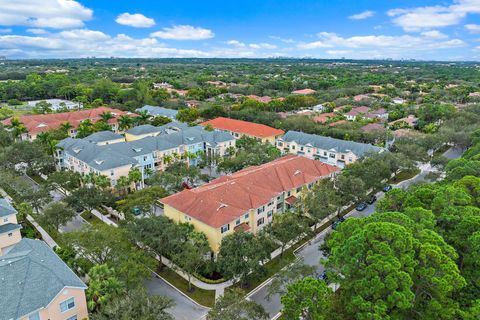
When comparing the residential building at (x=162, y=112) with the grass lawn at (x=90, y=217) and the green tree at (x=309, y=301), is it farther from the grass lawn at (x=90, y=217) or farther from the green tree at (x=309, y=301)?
the green tree at (x=309, y=301)

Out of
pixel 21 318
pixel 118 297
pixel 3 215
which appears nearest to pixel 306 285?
pixel 118 297

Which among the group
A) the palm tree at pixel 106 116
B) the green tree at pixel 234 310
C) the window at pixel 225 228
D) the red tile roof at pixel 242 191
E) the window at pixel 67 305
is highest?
the palm tree at pixel 106 116

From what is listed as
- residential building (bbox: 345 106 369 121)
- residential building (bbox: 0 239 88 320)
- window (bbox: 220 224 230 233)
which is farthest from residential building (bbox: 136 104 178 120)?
residential building (bbox: 0 239 88 320)

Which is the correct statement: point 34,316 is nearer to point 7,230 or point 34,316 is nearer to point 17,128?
point 7,230

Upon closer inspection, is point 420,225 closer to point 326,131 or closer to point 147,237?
point 147,237

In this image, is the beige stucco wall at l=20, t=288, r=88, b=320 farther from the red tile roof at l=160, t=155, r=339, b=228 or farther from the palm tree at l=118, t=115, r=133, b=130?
the palm tree at l=118, t=115, r=133, b=130

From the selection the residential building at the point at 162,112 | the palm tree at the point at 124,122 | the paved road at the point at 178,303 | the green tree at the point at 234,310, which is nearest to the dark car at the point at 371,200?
the paved road at the point at 178,303
